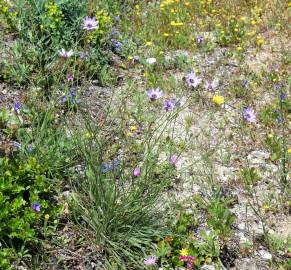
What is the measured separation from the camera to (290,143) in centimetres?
428

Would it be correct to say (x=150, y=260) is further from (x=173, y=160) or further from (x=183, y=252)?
(x=173, y=160)

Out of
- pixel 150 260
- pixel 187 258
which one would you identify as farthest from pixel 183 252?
pixel 150 260

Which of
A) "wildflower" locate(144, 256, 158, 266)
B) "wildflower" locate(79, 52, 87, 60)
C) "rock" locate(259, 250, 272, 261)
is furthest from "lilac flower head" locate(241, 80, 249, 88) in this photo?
"wildflower" locate(144, 256, 158, 266)

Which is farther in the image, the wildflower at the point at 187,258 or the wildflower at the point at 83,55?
the wildflower at the point at 83,55

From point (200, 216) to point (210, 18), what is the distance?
11.4 ft

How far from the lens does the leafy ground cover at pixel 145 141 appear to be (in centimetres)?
309

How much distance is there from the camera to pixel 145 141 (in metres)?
2.82

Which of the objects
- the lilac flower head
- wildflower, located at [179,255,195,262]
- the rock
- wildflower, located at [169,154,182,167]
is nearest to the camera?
wildflower, located at [179,255,195,262]

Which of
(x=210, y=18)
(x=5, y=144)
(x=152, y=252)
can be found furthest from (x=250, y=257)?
(x=210, y=18)

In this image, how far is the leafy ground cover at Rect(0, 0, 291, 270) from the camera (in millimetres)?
3088

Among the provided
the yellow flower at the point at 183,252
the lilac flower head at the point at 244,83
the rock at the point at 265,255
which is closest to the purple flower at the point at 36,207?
the yellow flower at the point at 183,252

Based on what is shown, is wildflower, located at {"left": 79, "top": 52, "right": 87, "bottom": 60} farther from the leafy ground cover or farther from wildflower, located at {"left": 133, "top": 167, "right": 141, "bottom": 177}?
wildflower, located at {"left": 133, "top": 167, "right": 141, "bottom": 177}

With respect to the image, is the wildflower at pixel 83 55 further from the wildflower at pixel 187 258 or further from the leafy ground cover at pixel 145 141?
the wildflower at pixel 187 258

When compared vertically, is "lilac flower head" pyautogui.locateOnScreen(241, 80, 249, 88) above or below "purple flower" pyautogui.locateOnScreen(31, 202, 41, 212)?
below
